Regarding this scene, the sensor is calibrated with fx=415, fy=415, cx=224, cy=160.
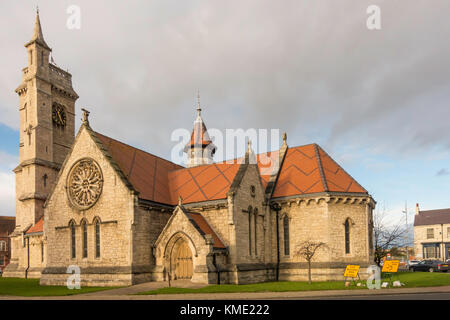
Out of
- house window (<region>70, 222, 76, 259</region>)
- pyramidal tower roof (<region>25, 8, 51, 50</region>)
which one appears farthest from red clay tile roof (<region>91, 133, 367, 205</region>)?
pyramidal tower roof (<region>25, 8, 51, 50</region>)

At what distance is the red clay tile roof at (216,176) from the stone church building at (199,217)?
0.11 metres

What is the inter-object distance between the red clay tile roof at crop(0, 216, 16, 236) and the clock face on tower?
41.0m

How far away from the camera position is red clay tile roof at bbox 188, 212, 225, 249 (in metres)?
28.6

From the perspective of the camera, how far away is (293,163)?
3566 cm

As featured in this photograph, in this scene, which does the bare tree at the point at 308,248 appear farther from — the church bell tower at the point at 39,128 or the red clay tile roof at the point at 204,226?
the church bell tower at the point at 39,128

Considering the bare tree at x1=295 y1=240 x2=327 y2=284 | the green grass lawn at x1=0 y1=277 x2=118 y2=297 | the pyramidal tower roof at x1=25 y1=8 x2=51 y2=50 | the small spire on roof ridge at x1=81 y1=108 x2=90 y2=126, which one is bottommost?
the green grass lawn at x1=0 y1=277 x2=118 y2=297

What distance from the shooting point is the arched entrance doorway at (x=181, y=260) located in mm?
28625

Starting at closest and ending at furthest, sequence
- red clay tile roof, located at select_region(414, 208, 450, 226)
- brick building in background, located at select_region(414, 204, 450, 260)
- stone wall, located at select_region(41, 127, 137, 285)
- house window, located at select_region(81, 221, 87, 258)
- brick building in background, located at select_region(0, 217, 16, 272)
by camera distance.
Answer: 1. stone wall, located at select_region(41, 127, 137, 285)
2. house window, located at select_region(81, 221, 87, 258)
3. brick building in background, located at select_region(414, 204, 450, 260)
4. red clay tile roof, located at select_region(414, 208, 450, 226)
5. brick building in background, located at select_region(0, 217, 16, 272)

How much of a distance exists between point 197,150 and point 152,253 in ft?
76.1

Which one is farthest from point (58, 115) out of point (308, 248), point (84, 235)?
point (308, 248)

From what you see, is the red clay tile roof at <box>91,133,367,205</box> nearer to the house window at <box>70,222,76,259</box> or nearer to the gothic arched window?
the gothic arched window

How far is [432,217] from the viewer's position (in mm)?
79812

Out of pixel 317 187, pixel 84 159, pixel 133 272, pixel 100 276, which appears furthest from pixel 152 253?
pixel 317 187

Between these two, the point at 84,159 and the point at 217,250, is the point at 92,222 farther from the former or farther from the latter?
the point at 217,250
